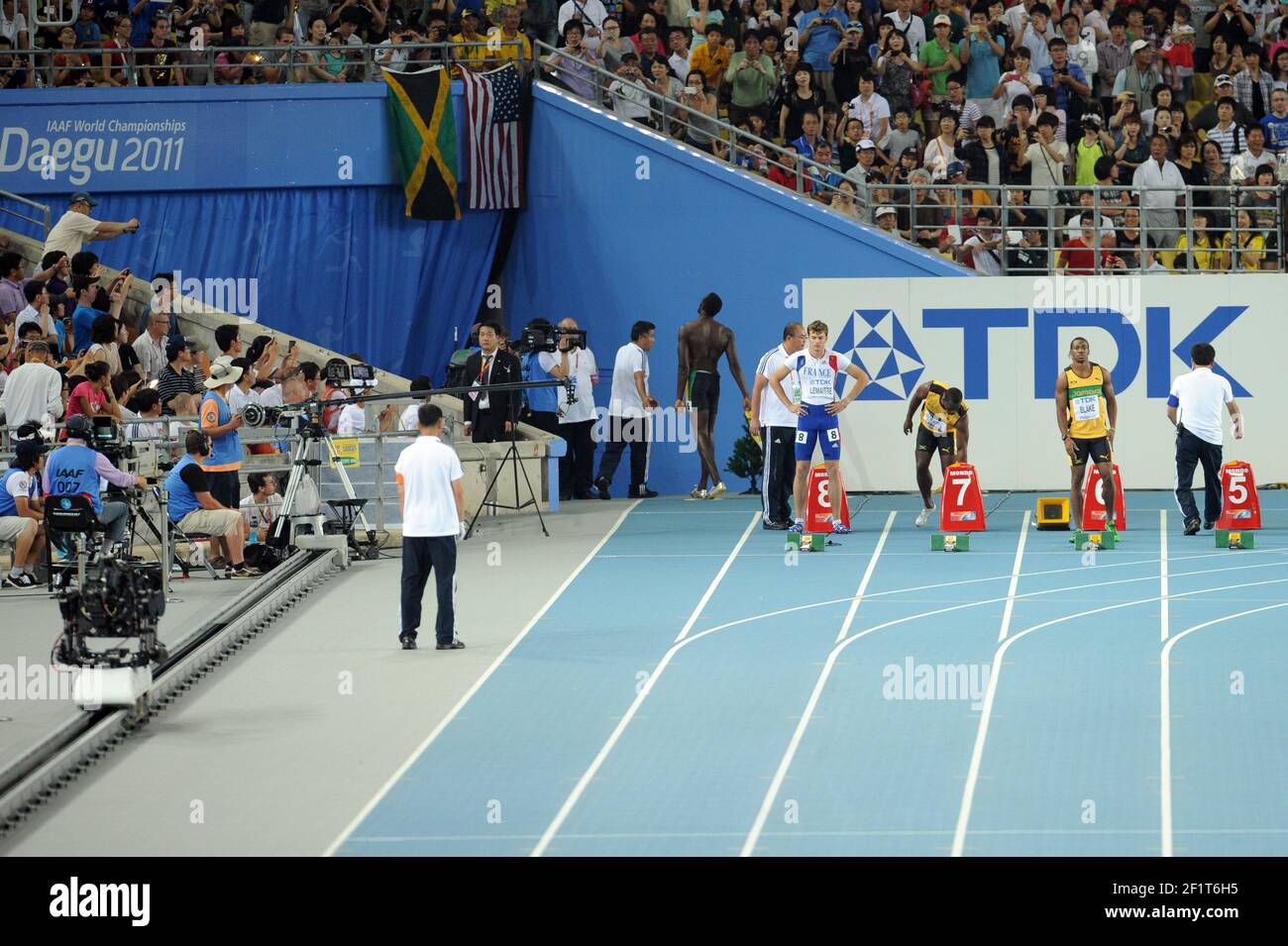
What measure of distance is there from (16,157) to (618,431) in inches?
309

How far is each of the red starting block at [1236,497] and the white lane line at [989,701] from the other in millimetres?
1575

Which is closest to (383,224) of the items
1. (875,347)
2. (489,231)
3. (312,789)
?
(489,231)

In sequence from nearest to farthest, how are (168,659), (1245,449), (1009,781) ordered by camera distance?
(1009,781)
(168,659)
(1245,449)

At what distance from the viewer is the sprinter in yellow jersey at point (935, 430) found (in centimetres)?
1908

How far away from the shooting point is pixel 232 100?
→ 23.6m

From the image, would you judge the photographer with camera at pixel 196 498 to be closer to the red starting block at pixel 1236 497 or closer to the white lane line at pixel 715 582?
the white lane line at pixel 715 582

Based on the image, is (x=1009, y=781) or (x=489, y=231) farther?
(x=489, y=231)

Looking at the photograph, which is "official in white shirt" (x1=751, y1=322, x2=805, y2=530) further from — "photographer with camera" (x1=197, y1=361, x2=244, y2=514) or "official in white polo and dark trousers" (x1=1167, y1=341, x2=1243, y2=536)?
"photographer with camera" (x1=197, y1=361, x2=244, y2=514)

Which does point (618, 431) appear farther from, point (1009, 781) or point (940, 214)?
point (1009, 781)

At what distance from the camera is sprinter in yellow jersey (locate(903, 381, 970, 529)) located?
19.1 m

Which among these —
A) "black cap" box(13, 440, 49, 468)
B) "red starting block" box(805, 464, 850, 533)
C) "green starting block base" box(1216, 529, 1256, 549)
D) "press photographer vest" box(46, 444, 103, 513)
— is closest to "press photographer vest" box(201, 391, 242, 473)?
"black cap" box(13, 440, 49, 468)

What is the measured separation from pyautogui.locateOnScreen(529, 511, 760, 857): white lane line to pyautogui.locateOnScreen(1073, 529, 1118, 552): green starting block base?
3217 millimetres

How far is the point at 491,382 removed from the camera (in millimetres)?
20688

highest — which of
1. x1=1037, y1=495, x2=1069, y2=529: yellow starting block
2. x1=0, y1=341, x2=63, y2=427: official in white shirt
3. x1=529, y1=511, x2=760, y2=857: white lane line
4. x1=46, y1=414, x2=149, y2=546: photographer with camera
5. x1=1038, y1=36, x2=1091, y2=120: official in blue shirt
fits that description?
x1=1038, y1=36, x2=1091, y2=120: official in blue shirt
